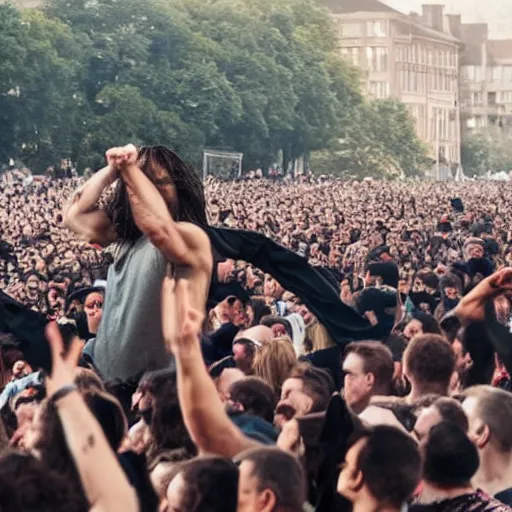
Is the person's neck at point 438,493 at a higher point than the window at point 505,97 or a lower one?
higher

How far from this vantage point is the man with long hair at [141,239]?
705cm

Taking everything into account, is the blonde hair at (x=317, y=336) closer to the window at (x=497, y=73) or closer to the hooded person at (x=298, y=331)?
the hooded person at (x=298, y=331)

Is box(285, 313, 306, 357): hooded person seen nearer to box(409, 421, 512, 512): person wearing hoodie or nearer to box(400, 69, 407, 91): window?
box(409, 421, 512, 512): person wearing hoodie

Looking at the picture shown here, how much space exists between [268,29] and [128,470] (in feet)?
221

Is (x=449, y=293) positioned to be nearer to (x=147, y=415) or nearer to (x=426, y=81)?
(x=147, y=415)

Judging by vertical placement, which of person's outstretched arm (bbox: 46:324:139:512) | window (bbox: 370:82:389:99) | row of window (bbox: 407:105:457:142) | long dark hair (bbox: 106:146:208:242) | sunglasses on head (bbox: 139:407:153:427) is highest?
long dark hair (bbox: 106:146:208:242)

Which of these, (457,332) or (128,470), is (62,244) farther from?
(128,470)

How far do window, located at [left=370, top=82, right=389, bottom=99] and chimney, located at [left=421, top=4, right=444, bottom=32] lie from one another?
4.61m

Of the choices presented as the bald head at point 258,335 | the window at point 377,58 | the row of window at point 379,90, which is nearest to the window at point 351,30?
the window at point 377,58

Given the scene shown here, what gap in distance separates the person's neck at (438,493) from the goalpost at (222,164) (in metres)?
53.3

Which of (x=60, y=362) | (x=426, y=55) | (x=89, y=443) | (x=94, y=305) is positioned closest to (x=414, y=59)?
(x=426, y=55)

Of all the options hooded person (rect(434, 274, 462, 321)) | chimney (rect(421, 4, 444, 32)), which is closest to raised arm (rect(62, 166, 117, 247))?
hooded person (rect(434, 274, 462, 321))

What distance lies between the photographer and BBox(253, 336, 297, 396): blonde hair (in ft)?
27.2

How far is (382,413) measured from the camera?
666 cm
